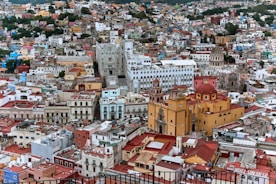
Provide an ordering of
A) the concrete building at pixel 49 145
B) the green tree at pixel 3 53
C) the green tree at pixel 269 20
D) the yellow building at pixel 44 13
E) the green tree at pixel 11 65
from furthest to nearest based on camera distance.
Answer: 1. the green tree at pixel 269 20
2. the yellow building at pixel 44 13
3. the green tree at pixel 3 53
4. the green tree at pixel 11 65
5. the concrete building at pixel 49 145

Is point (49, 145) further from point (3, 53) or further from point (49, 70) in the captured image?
point (3, 53)

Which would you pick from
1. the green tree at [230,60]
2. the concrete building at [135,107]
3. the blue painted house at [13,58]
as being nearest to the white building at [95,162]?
the concrete building at [135,107]

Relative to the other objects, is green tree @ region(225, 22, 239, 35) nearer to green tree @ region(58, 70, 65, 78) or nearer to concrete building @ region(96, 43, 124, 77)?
concrete building @ region(96, 43, 124, 77)

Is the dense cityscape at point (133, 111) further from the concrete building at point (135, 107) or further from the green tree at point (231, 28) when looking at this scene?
the green tree at point (231, 28)

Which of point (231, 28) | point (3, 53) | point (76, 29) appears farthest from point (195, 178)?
point (231, 28)

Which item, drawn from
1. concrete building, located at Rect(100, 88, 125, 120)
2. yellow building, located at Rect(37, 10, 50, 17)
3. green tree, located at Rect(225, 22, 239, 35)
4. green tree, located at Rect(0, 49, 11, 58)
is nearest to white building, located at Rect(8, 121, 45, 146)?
concrete building, located at Rect(100, 88, 125, 120)
